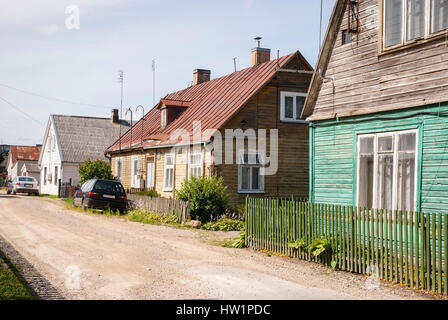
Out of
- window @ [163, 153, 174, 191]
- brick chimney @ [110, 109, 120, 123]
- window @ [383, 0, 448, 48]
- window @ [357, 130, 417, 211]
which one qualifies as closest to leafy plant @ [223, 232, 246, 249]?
window @ [357, 130, 417, 211]

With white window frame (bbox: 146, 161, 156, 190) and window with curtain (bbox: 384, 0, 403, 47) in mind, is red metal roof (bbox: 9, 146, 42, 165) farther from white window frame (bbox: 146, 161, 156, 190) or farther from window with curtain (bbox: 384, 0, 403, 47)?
window with curtain (bbox: 384, 0, 403, 47)

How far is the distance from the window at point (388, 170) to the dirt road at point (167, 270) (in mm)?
2387

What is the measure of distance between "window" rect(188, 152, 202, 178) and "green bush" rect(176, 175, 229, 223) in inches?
128

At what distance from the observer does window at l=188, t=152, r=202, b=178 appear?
2426 cm

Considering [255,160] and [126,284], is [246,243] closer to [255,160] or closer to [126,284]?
[126,284]

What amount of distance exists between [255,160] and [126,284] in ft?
49.5

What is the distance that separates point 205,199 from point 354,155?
323 inches

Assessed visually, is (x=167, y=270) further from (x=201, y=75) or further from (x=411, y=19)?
(x=201, y=75)

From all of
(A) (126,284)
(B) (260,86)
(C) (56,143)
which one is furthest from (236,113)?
(C) (56,143)

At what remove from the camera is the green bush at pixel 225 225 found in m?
19.3

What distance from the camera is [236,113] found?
23.4 metres

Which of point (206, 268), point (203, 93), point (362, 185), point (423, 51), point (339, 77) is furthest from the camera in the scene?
point (203, 93)

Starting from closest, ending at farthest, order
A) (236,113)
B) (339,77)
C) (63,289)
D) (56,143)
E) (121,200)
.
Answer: (63,289) < (339,77) < (236,113) < (121,200) < (56,143)

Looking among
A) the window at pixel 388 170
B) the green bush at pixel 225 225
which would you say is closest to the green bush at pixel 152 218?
the green bush at pixel 225 225
